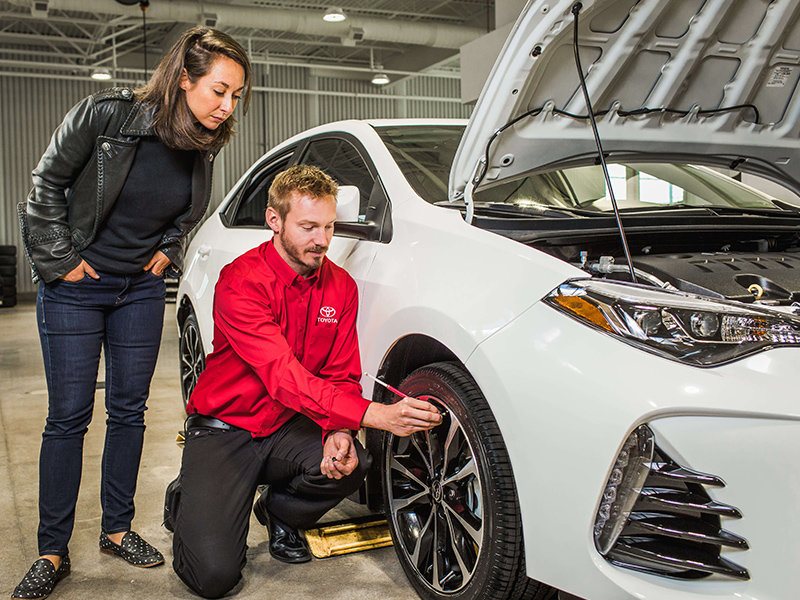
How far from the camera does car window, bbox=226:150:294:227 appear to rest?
337cm

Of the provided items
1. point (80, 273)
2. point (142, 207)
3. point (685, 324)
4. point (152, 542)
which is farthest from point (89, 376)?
point (685, 324)

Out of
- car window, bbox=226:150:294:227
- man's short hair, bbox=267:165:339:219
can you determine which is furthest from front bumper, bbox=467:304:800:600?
car window, bbox=226:150:294:227

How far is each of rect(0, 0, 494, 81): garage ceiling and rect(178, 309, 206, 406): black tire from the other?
27.6ft

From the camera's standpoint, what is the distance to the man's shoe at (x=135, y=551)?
238cm

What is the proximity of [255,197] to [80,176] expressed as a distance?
4.22 ft

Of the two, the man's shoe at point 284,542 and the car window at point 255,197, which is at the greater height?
the car window at point 255,197

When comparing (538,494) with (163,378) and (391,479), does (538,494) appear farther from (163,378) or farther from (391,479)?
(163,378)

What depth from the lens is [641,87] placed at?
2.30 m

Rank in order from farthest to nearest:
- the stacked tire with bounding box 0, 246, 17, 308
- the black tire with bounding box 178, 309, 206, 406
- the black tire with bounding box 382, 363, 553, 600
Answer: the stacked tire with bounding box 0, 246, 17, 308 < the black tire with bounding box 178, 309, 206, 406 < the black tire with bounding box 382, 363, 553, 600

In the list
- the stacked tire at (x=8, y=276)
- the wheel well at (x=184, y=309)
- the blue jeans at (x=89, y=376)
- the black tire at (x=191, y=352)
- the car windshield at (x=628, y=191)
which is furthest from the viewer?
the stacked tire at (x=8, y=276)

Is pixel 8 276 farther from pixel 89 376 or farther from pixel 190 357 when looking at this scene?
pixel 89 376

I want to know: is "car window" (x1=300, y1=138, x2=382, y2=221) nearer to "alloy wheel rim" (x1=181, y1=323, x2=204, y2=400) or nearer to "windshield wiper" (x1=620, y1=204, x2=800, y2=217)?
"windshield wiper" (x1=620, y1=204, x2=800, y2=217)

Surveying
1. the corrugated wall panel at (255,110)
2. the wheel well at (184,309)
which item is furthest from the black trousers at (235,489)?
the corrugated wall panel at (255,110)

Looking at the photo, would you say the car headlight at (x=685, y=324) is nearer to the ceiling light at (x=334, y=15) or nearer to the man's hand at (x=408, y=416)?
the man's hand at (x=408, y=416)
